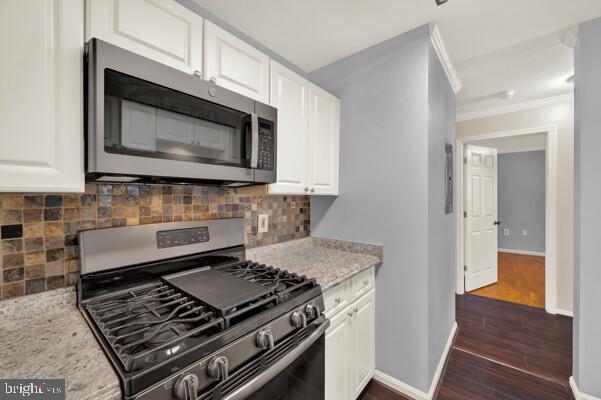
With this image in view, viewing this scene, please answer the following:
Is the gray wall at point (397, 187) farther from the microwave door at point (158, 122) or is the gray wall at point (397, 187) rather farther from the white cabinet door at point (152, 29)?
the white cabinet door at point (152, 29)

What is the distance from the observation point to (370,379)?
1.79 metres

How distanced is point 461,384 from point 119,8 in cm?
281

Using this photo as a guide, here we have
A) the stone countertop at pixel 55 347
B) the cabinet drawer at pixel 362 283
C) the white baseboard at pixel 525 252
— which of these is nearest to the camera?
the stone countertop at pixel 55 347

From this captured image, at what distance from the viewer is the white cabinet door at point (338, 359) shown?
4.29 ft

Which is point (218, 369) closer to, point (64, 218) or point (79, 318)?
point (79, 318)

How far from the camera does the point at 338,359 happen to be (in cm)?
139

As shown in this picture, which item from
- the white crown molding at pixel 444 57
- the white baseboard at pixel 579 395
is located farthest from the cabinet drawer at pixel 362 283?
the white crown molding at pixel 444 57

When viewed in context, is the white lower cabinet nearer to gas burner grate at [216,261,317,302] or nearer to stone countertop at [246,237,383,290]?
stone countertop at [246,237,383,290]

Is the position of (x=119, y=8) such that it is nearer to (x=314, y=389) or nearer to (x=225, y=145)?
(x=225, y=145)

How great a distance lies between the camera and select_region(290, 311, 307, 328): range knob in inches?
40.4

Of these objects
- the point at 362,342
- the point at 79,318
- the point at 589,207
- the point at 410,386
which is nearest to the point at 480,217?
the point at 589,207

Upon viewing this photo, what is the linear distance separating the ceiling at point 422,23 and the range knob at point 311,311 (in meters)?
1.61

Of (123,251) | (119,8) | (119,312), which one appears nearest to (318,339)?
(119,312)

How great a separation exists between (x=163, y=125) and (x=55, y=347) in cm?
79
